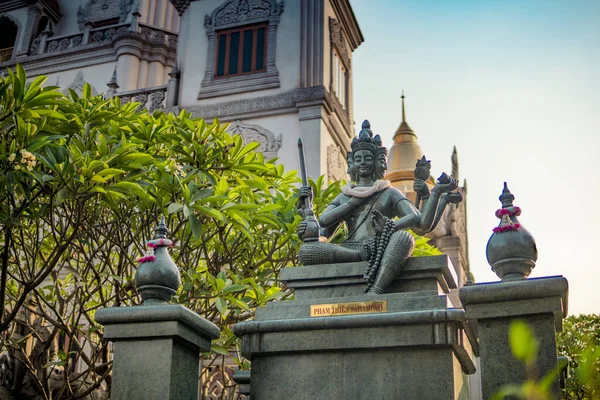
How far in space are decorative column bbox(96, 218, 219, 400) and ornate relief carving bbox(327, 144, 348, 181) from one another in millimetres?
13160

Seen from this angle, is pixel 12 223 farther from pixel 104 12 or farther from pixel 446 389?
pixel 104 12

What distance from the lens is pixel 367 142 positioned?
26.0 feet

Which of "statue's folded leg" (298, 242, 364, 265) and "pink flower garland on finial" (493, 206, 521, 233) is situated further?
"statue's folded leg" (298, 242, 364, 265)

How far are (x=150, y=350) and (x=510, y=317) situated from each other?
3.21 m

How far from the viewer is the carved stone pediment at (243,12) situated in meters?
22.3

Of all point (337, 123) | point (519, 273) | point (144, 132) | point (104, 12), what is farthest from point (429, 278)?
point (104, 12)

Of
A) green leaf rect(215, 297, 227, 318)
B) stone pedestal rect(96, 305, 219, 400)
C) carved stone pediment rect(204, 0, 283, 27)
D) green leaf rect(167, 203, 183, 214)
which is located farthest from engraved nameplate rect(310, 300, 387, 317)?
carved stone pediment rect(204, 0, 283, 27)

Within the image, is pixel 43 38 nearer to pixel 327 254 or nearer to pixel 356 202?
pixel 356 202

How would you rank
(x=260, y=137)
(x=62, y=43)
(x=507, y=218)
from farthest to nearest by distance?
(x=62, y=43)
(x=260, y=137)
(x=507, y=218)

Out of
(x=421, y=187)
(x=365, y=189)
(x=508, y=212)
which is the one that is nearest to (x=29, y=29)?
(x=365, y=189)

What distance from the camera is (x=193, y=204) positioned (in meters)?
9.16

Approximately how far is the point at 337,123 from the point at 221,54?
427cm

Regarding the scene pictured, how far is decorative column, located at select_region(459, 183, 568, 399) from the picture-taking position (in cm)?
576

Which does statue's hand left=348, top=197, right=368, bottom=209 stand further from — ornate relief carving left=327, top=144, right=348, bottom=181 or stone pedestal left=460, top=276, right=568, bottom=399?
ornate relief carving left=327, top=144, right=348, bottom=181
